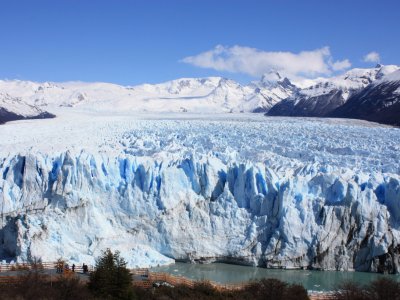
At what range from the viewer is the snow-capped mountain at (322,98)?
257 feet

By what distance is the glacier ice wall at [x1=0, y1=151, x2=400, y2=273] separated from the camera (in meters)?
17.5

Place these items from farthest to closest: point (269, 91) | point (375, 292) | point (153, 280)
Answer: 1. point (269, 91)
2. point (153, 280)
3. point (375, 292)

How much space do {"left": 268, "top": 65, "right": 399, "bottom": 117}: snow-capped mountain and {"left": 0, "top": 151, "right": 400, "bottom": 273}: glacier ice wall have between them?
187ft

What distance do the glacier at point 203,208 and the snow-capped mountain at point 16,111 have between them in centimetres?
3489

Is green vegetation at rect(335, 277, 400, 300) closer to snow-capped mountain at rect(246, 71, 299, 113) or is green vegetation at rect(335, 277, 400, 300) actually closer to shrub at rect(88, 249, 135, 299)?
Answer: shrub at rect(88, 249, 135, 299)

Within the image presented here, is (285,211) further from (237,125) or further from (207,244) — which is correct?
(237,125)

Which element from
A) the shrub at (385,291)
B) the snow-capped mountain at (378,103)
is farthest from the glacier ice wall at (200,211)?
the snow-capped mountain at (378,103)

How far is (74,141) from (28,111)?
1400 inches

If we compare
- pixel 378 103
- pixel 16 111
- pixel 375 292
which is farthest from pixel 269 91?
pixel 375 292

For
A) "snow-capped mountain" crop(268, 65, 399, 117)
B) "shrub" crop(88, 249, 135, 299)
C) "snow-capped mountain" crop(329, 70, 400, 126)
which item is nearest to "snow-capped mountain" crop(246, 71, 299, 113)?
"snow-capped mountain" crop(268, 65, 399, 117)

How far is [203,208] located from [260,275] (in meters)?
2.89

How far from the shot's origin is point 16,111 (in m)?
56.3

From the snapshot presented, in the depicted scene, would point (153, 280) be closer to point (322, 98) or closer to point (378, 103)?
point (378, 103)

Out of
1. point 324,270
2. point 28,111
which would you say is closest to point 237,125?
point 324,270
